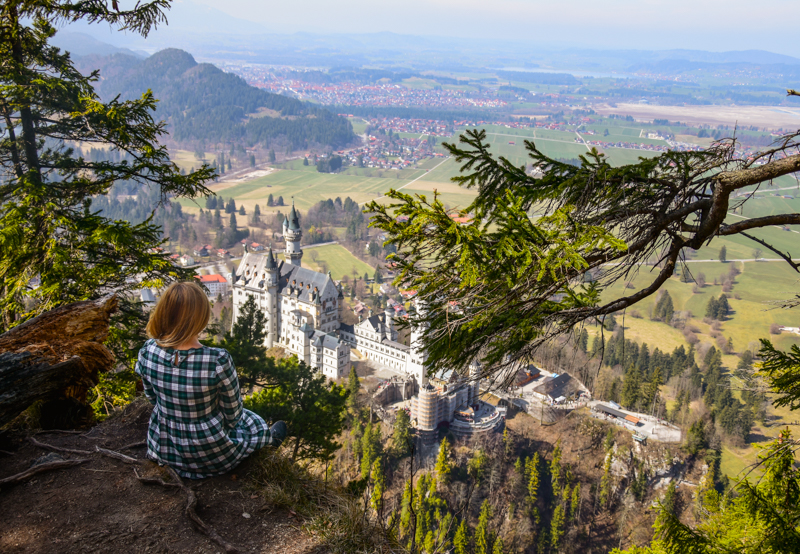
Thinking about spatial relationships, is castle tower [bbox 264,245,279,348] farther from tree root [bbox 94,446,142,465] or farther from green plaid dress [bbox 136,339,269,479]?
green plaid dress [bbox 136,339,269,479]

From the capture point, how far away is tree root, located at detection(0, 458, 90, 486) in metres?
4.38

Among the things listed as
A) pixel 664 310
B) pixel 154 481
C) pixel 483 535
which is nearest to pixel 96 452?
pixel 154 481

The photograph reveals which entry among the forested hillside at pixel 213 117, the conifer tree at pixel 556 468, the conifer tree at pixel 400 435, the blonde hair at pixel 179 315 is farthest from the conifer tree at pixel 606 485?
the forested hillside at pixel 213 117

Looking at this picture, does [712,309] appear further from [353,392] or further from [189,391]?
[189,391]

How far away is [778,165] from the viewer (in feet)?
11.6

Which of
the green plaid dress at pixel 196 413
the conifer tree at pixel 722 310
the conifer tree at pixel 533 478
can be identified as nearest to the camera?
the green plaid dress at pixel 196 413

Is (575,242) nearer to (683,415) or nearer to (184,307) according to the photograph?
(184,307)

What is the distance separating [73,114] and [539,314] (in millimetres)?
8457

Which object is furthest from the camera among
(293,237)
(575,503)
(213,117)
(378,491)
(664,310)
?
(213,117)

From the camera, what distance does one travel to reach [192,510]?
4168 mm

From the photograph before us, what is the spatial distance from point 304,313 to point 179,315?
152ft

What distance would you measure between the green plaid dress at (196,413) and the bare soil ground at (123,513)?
216mm

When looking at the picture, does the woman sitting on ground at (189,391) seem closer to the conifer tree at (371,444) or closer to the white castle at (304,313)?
the conifer tree at (371,444)

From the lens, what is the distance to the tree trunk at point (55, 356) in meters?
5.02
